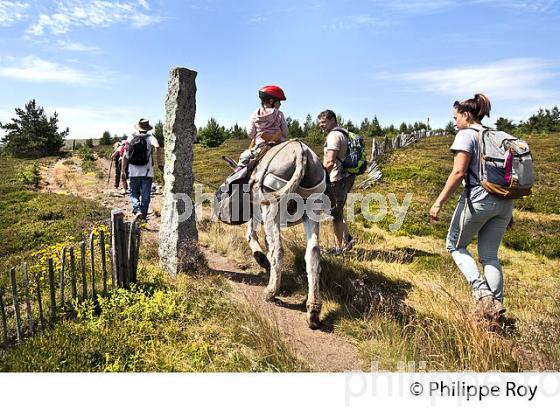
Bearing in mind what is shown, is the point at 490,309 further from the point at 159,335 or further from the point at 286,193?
the point at 159,335

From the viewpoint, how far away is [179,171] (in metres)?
5.83

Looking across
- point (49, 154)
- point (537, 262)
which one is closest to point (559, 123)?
point (537, 262)

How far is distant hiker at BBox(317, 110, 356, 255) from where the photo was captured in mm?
6219

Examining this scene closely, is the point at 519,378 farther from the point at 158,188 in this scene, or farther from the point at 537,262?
the point at 158,188

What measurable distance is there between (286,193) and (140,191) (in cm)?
530

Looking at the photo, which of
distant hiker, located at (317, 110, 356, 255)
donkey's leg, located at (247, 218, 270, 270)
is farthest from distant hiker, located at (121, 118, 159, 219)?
distant hiker, located at (317, 110, 356, 255)

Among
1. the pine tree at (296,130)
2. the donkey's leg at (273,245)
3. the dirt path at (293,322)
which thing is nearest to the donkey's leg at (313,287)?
the dirt path at (293,322)

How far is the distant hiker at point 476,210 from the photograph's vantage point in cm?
400

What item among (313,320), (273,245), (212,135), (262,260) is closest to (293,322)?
(313,320)

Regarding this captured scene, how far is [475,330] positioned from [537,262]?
586cm

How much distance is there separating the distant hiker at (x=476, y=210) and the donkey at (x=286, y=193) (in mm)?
1478

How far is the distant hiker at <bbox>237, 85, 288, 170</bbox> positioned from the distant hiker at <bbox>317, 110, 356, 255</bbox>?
884mm

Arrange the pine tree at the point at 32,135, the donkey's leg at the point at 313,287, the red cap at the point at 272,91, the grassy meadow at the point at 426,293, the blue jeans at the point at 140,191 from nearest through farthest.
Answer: the grassy meadow at the point at 426,293 → the donkey's leg at the point at 313,287 → the red cap at the point at 272,91 → the blue jeans at the point at 140,191 → the pine tree at the point at 32,135

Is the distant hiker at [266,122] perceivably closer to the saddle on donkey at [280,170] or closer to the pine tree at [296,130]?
the saddle on donkey at [280,170]
